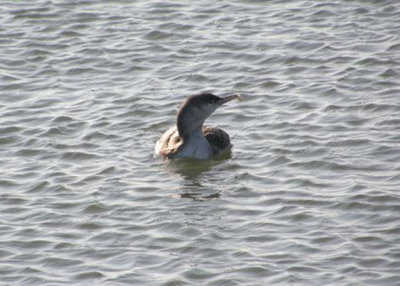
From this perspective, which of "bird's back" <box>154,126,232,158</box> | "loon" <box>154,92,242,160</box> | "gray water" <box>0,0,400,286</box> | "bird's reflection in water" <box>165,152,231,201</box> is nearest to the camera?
"gray water" <box>0,0,400,286</box>

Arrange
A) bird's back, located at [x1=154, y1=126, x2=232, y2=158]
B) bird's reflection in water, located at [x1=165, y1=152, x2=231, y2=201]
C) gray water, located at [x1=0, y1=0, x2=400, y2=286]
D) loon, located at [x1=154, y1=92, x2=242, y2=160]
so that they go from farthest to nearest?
loon, located at [x1=154, y1=92, x2=242, y2=160] < bird's back, located at [x1=154, y1=126, x2=232, y2=158] < bird's reflection in water, located at [x1=165, y1=152, x2=231, y2=201] < gray water, located at [x1=0, y1=0, x2=400, y2=286]

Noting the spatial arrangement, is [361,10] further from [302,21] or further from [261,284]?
[261,284]

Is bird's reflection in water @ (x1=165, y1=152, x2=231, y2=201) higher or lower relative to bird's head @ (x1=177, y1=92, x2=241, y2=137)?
lower

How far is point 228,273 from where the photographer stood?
1032 cm

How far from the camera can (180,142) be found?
13977mm

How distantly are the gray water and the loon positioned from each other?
15 cm

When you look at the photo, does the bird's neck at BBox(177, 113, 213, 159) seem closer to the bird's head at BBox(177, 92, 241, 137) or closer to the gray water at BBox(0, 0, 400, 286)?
the bird's head at BBox(177, 92, 241, 137)

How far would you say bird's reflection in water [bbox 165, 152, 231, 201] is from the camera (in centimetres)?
1259

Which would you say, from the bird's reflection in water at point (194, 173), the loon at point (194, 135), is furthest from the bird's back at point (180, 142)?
the bird's reflection in water at point (194, 173)

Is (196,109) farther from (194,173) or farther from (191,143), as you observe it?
(194,173)

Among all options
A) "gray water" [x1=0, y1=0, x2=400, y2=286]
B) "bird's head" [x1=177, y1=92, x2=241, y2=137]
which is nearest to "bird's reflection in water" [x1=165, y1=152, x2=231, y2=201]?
"gray water" [x1=0, y1=0, x2=400, y2=286]

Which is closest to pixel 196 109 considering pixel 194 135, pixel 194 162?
pixel 194 135

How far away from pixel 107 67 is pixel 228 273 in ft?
21.9

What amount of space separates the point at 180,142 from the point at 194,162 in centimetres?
32
